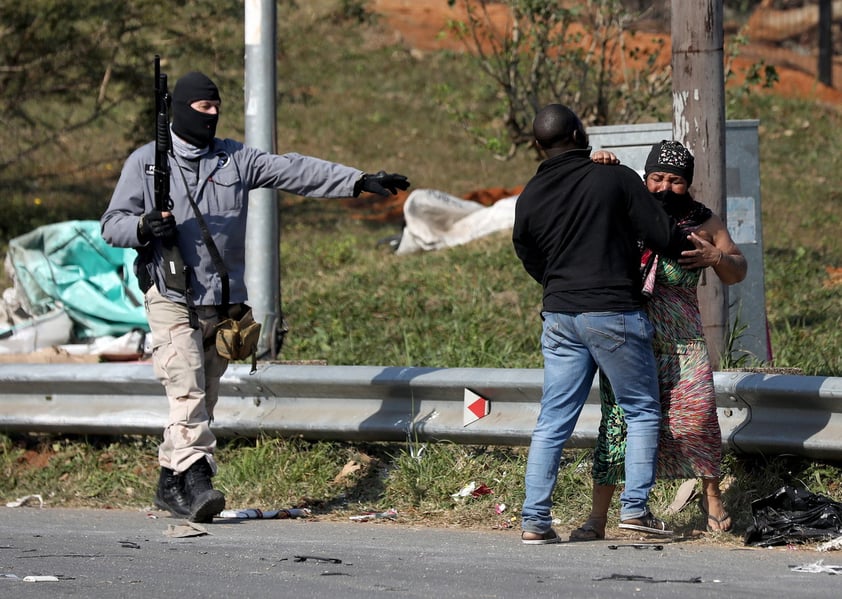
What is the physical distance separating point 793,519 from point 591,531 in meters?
0.79

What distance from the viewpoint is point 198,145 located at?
6.15m

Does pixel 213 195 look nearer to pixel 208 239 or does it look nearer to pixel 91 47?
pixel 208 239

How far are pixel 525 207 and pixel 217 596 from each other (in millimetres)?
1951

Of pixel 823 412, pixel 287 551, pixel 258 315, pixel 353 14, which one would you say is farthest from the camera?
pixel 353 14

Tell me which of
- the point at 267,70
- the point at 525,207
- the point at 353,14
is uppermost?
the point at 353,14

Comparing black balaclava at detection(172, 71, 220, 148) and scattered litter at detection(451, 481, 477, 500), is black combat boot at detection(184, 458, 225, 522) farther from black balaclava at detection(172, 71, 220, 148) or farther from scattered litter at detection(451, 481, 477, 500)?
black balaclava at detection(172, 71, 220, 148)

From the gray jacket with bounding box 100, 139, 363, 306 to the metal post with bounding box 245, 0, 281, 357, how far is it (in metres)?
1.30

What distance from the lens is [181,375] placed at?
6086mm

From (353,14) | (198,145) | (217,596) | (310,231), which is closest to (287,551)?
(217,596)

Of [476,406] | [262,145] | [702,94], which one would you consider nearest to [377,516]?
[476,406]

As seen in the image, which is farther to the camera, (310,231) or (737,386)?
(310,231)

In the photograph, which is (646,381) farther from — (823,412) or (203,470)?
(203,470)

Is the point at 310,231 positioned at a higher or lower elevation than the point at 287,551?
higher

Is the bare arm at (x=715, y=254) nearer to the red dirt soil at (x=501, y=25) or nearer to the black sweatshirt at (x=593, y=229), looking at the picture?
the black sweatshirt at (x=593, y=229)
